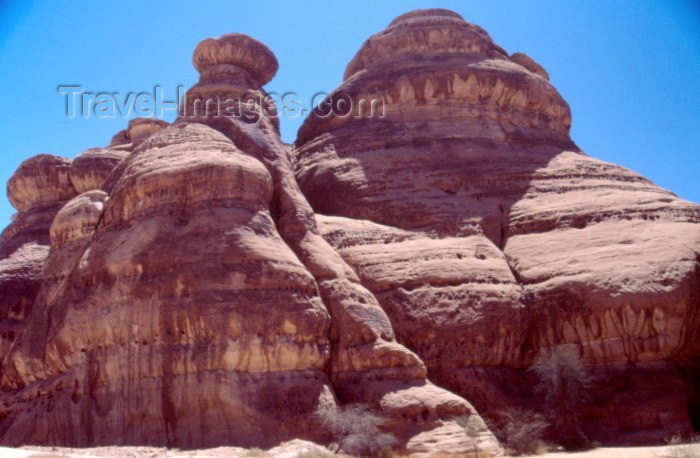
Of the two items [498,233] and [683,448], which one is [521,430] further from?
[498,233]

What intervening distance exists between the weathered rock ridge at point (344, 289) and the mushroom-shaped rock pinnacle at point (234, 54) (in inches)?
45.1

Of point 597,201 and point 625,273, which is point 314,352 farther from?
point 597,201

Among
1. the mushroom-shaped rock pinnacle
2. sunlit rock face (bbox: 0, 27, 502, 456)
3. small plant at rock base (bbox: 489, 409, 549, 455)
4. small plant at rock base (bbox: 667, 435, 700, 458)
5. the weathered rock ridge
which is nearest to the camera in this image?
small plant at rock base (bbox: 667, 435, 700, 458)

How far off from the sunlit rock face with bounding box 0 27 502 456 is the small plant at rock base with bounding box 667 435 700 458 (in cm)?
409

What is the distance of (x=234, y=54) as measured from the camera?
1185 inches

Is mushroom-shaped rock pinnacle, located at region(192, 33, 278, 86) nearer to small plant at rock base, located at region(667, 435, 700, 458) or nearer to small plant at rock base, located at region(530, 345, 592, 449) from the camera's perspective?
small plant at rock base, located at region(530, 345, 592, 449)

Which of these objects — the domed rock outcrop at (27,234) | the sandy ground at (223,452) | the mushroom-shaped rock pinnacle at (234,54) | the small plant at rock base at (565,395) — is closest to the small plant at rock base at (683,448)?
the sandy ground at (223,452)

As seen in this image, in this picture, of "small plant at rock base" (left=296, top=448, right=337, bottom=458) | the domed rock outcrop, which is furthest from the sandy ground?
the domed rock outcrop

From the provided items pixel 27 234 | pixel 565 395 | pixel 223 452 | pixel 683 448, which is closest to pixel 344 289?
pixel 223 452

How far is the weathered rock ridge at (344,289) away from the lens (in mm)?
18109

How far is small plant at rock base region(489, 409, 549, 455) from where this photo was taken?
1841cm

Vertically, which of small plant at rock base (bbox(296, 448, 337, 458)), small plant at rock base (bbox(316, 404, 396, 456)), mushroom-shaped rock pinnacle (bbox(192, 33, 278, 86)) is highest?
mushroom-shaped rock pinnacle (bbox(192, 33, 278, 86))

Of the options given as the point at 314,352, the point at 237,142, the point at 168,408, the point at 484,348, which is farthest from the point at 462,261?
the point at 168,408

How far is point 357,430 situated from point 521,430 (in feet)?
15.2
